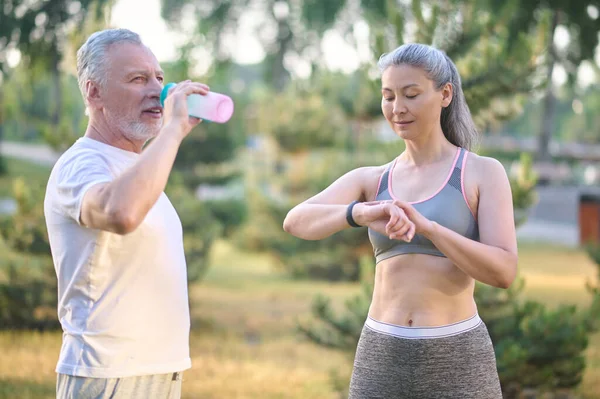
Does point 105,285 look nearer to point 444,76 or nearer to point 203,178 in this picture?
point 444,76

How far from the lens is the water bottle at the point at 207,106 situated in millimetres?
2119

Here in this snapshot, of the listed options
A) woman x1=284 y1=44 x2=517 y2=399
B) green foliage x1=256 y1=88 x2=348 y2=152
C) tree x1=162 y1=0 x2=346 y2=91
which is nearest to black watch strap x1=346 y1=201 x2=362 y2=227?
woman x1=284 y1=44 x2=517 y2=399

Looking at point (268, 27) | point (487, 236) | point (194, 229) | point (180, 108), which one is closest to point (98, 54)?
point (180, 108)

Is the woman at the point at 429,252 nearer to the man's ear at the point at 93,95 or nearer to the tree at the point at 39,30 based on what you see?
the man's ear at the point at 93,95

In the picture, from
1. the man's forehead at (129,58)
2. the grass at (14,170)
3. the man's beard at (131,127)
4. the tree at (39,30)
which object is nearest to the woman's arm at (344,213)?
the man's beard at (131,127)

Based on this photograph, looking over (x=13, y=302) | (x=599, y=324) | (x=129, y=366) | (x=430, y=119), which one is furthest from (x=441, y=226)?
(x=13, y=302)

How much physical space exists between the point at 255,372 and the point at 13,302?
120 inches

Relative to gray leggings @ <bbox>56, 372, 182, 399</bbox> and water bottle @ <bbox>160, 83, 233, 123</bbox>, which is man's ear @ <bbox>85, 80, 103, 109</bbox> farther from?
gray leggings @ <bbox>56, 372, 182, 399</bbox>

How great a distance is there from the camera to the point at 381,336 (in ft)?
7.94

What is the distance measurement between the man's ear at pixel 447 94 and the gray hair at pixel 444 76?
0.01 meters

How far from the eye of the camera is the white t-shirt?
7.01ft

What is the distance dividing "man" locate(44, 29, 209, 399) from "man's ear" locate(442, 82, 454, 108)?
0.78 metres

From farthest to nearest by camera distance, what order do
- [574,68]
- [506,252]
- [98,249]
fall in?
[574,68] → [506,252] → [98,249]

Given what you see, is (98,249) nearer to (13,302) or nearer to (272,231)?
(13,302)
